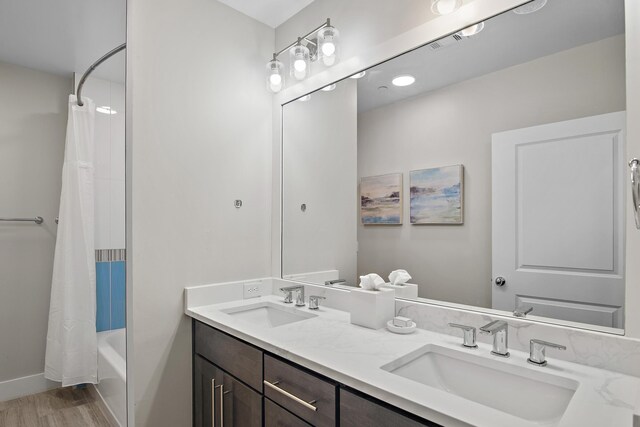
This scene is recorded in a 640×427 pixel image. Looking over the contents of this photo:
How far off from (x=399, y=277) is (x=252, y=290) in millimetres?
884

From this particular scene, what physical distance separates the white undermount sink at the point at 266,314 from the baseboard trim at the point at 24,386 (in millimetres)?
1922

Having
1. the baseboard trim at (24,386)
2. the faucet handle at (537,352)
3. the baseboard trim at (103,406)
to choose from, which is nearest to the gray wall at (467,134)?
the faucet handle at (537,352)

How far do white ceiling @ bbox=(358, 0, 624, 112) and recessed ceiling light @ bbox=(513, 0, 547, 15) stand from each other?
0.01 metres

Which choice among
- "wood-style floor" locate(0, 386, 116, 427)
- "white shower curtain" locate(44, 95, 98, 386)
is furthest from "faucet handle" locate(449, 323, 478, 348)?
"white shower curtain" locate(44, 95, 98, 386)

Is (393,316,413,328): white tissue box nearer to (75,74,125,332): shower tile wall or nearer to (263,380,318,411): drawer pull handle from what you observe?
(263,380,318,411): drawer pull handle

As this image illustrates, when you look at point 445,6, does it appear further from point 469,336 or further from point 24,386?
point 24,386

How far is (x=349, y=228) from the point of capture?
5.65ft

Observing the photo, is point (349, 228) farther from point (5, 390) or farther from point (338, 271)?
point (5, 390)

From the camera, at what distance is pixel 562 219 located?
42.6 inches

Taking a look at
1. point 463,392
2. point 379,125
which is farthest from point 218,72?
point 463,392

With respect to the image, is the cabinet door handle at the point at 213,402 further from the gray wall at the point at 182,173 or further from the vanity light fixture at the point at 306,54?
the vanity light fixture at the point at 306,54

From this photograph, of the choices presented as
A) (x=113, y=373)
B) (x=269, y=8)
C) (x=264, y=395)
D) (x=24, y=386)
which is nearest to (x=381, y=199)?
(x=264, y=395)

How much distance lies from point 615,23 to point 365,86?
904mm

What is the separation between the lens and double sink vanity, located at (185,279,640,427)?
80 cm
